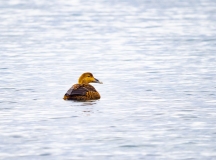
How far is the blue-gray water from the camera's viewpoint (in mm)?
14211

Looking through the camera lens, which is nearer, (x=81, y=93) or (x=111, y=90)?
(x=81, y=93)

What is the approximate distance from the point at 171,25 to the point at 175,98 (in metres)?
21.7

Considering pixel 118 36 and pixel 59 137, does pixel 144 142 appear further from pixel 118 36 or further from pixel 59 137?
pixel 118 36

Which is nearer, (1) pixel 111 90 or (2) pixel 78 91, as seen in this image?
(2) pixel 78 91

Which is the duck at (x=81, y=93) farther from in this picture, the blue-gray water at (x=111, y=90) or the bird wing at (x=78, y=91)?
the blue-gray water at (x=111, y=90)

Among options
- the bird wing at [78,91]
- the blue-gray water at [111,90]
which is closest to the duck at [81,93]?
the bird wing at [78,91]

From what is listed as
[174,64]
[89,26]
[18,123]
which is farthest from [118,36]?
[18,123]

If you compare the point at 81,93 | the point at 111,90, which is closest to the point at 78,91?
the point at 81,93

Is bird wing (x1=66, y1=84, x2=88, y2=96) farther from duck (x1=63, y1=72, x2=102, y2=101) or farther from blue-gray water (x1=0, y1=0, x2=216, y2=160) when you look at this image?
blue-gray water (x1=0, y1=0, x2=216, y2=160)

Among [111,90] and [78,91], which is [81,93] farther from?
[111,90]

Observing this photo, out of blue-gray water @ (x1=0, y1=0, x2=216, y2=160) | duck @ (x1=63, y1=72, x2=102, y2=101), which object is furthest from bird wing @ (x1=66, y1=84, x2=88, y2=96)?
blue-gray water @ (x1=0, y1=0, x2=216, y2=160)

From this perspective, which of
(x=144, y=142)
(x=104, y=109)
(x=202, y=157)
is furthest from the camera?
(x=104, y=109)

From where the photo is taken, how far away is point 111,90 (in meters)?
20.1

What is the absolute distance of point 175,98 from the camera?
18.7 metres
